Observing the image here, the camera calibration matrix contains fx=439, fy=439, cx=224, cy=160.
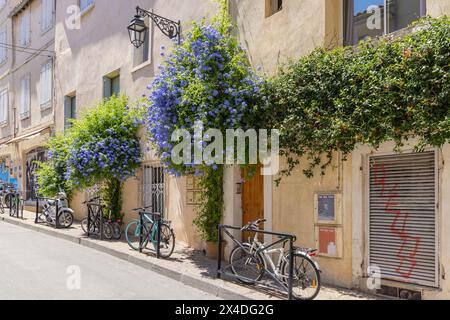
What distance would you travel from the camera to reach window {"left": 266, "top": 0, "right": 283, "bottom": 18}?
8441 millimetres

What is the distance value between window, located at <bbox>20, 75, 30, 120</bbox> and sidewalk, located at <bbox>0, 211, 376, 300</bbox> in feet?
31.7

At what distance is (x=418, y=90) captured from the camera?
542cm

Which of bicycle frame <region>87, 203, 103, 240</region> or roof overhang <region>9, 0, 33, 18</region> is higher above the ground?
roof overhang <region>9, 0, 33, 18</region>

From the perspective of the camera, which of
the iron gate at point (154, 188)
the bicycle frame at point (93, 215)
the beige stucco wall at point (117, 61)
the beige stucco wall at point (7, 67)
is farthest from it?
the beige stucco wall at point (7, 67)

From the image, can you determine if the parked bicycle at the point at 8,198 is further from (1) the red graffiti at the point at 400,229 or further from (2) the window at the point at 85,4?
(1) the red graffiti at the point at 400,229

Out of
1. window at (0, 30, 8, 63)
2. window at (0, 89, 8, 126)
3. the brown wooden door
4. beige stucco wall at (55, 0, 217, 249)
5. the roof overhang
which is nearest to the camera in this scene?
the brown wooden door

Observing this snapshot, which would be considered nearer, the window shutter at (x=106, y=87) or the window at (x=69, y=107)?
the window shutter at (x=106, y=87)

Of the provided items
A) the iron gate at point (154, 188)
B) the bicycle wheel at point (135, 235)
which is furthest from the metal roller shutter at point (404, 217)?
the iron gate at point (154, 188)

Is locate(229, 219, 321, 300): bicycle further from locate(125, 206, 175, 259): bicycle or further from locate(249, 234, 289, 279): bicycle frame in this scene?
locate(125, 206, 175, 259): bicycle

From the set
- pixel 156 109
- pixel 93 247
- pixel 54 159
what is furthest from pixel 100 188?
pixel 156 109

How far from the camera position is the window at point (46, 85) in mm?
17797

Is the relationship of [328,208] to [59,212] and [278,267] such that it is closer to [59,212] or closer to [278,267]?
[278,267]

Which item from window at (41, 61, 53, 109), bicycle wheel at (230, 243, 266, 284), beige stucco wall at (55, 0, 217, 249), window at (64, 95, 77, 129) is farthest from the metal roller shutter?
window at (41, 61, 53, 109)

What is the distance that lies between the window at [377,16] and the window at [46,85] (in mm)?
13700
